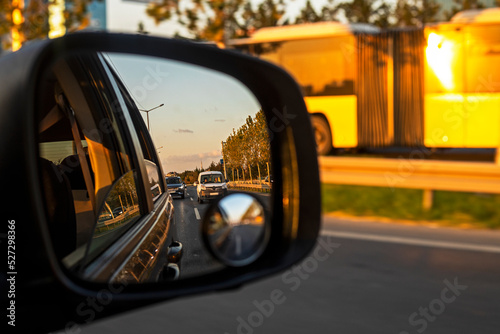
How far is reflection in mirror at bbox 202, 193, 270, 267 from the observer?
116 cm

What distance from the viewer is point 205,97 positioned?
4.31 ft

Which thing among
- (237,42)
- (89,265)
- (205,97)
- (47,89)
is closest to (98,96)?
(47,89)

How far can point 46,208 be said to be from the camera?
1082mm

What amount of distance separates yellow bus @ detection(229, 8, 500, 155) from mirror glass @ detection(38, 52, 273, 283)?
39.2ft

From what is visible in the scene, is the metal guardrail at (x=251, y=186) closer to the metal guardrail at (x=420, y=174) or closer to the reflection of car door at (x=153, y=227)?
the reflection of car door at (x=153, y=227)

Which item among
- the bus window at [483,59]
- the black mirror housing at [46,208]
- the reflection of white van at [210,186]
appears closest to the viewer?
the black mirror housing at [46,208]

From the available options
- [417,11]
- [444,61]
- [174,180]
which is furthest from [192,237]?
[417,11]

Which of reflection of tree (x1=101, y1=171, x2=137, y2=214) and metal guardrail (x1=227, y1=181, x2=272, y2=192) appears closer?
metal guardrail (x1=227, y1=181, x2=272, y2=192)

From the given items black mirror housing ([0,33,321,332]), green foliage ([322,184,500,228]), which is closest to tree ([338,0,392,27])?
green foliage ([322,184,500,228])

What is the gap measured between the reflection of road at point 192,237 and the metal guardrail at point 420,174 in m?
6.26

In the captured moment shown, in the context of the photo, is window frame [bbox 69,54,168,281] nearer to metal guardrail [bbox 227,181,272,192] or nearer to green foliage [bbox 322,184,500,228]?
metal guardrail [bbox 227,181,272,192]

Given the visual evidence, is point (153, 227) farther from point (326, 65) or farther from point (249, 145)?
point (326, 65)

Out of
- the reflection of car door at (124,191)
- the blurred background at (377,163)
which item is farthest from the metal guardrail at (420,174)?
the reflection of car door at (124,191)

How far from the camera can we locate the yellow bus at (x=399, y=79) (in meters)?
13.2
